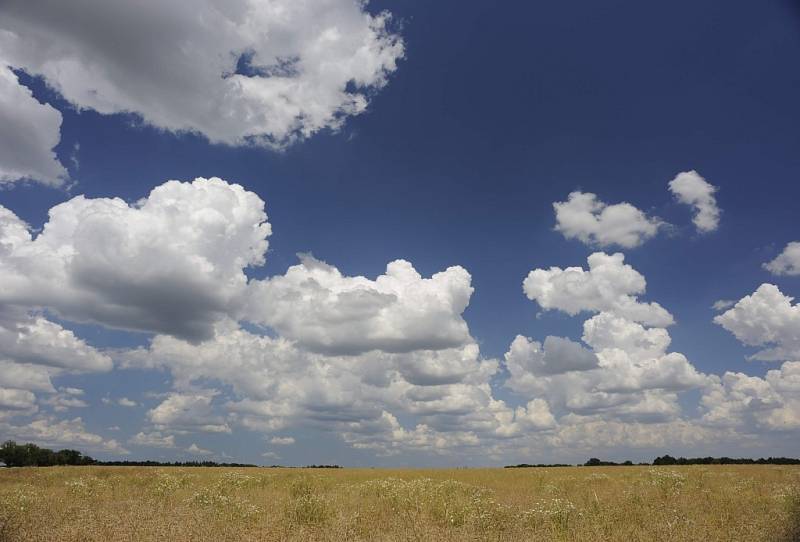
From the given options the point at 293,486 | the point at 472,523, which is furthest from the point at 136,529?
the point at 293,486

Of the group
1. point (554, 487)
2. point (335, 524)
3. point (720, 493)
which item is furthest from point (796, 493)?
point (335, 524)

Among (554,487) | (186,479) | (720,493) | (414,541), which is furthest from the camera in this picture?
(186,479)

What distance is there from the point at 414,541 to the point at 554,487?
66.1ft

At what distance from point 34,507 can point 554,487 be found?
93.8ft

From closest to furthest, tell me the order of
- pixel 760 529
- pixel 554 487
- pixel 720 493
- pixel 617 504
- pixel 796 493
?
pixel 760 529 < pixel 796 493 < pixel 617 504 < pixel 720 493 < pixel 554 487

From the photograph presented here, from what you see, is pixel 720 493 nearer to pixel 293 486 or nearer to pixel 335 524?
pixel 335 524

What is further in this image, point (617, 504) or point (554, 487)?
point (554, 487)

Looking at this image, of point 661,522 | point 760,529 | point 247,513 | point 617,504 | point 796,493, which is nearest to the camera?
point 760,529

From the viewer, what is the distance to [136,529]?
54.7 feet

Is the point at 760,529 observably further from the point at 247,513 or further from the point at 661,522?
the point at 247,513

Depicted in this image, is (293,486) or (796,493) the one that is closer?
(796,493)

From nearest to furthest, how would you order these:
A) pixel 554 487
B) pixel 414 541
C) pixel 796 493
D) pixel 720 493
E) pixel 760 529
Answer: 1. pixel 414 541
2. pixel 760 529
3. pixel 796 493
4. pixel 720 493
5. pixel 554 487

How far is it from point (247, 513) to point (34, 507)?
1063cm

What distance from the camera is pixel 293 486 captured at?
32.8 m
